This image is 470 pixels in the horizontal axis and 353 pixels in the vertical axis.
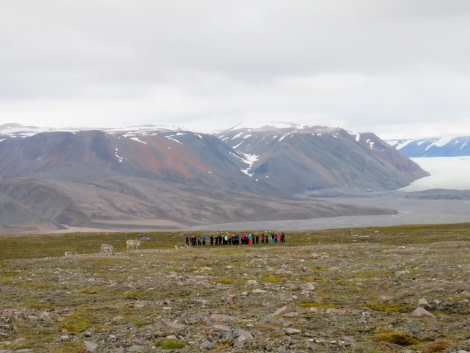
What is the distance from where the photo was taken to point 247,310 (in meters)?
14.6

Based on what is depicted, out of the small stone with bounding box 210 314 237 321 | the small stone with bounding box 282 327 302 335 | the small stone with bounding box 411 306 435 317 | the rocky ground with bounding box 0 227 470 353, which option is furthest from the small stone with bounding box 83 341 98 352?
the small stone with bounding box 411 306 435 317

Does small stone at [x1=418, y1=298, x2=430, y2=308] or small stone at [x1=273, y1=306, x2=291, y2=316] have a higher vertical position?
small stone at [x1=418, y1=298, x2=430, y2=308]

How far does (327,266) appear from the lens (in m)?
25.3

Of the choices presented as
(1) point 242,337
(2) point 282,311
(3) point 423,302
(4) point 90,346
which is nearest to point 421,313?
(3) point 423,302

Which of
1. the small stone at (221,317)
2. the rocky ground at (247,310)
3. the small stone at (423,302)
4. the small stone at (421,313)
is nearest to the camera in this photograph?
the rocky ground at (247,310)

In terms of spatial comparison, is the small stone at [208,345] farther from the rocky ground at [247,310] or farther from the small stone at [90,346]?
the small stone at [90,346]

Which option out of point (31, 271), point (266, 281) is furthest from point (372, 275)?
point (31, 271)

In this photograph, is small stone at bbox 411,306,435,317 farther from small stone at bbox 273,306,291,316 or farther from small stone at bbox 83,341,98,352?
small stone at bbox 83,341,98,352

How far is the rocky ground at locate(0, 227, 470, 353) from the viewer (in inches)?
438

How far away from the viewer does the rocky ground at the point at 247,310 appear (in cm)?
1112

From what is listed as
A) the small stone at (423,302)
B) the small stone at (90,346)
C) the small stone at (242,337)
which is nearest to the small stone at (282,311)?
the small stone at (242,337)

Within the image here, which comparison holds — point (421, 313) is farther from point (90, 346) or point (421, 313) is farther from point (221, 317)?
point (90, 346)

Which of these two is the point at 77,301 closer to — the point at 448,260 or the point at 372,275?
the point at 372,275

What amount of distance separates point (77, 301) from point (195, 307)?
455cm
